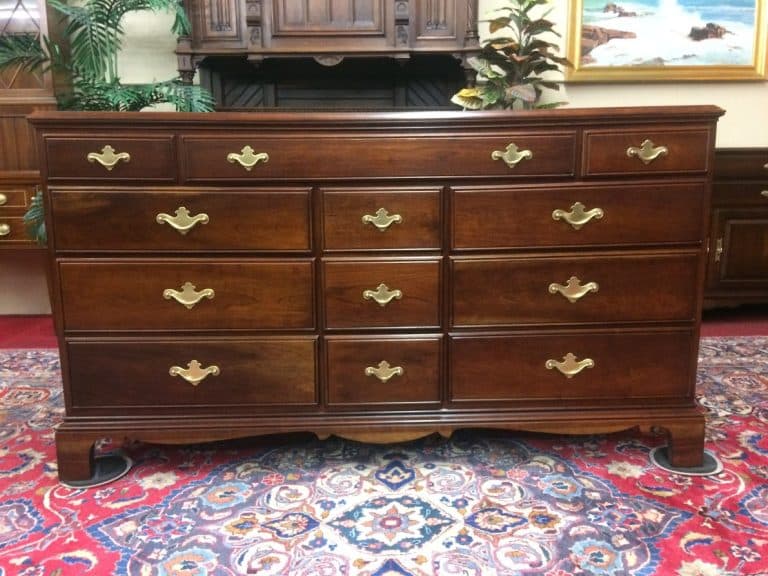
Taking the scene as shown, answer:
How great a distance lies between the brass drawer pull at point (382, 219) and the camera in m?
1.64

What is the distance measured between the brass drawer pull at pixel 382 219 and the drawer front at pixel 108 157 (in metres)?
0.49

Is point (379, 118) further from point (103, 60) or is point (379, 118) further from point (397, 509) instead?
point (103, 60)

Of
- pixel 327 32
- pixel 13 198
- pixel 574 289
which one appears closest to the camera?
pixel 574 289

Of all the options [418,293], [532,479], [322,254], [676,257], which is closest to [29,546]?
[322,254]

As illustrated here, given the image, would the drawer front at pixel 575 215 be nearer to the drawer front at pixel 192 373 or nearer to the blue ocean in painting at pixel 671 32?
the drawer front at pixel 192 373

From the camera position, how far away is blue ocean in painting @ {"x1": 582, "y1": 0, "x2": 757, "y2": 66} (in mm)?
2904

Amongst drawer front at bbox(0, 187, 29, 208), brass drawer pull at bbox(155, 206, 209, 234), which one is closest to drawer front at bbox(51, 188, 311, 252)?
brass drawer pull at bbox(155, 206, 209, 234)

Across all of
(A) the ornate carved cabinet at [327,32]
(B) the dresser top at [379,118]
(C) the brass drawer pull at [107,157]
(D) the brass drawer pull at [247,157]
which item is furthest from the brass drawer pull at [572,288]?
(C) the brass drawer pull at [107,157]

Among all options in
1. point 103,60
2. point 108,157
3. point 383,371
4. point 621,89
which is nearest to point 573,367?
point 383,371

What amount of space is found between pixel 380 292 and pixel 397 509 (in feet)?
1.75

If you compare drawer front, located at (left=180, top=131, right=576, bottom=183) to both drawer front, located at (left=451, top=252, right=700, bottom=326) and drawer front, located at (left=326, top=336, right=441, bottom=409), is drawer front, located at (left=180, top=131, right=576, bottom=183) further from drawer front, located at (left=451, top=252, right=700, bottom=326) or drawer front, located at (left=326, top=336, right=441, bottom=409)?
drawer front, located at (left=326, top=336, right=441, bottom=409)

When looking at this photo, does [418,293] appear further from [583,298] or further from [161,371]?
[161,371]

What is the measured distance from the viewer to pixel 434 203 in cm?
165

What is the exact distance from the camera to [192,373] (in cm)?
170
